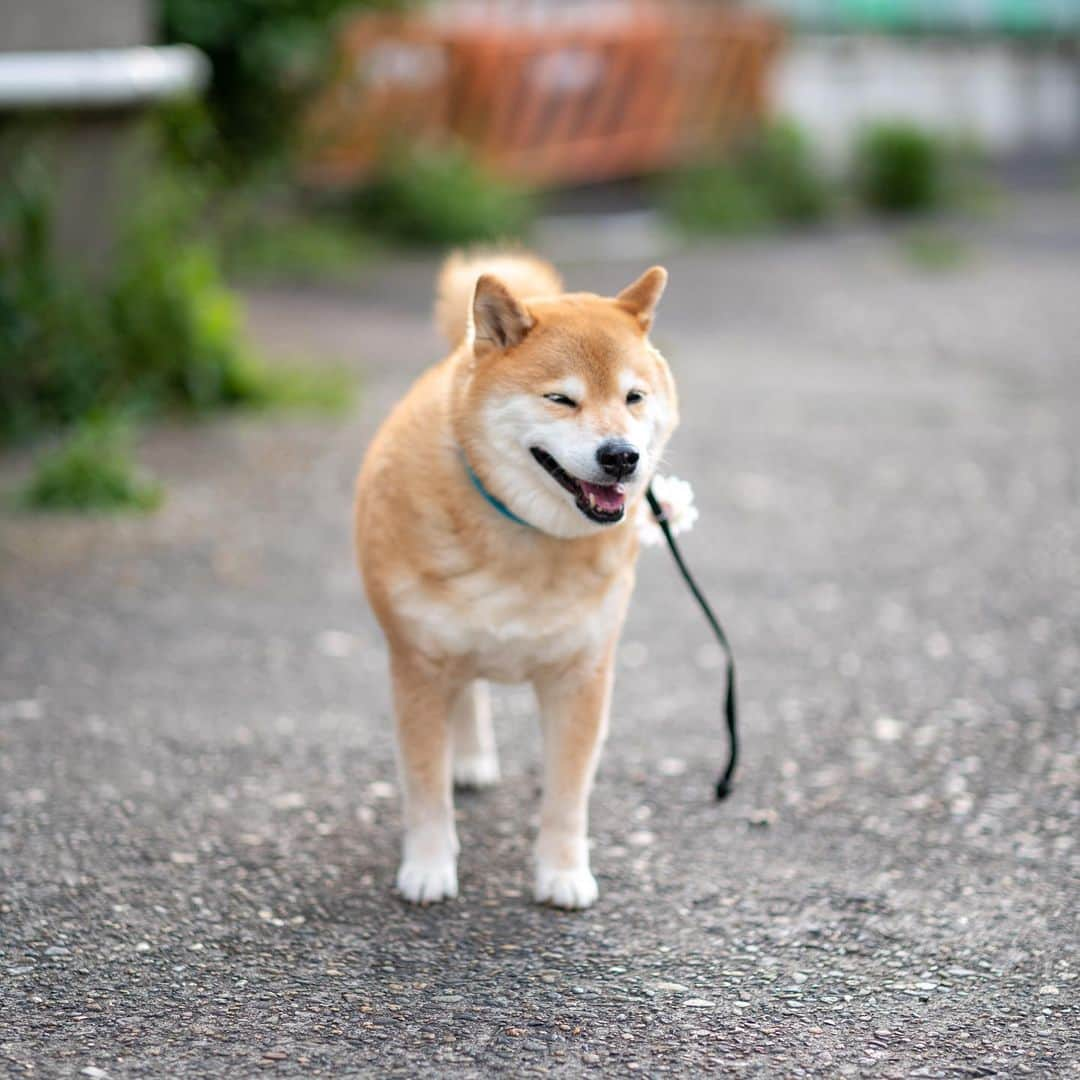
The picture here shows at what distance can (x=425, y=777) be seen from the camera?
349 cm

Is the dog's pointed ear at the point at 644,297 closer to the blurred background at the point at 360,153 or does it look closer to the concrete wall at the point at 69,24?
the blurred background at the point at 360,153

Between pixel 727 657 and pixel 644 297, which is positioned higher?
pixel 644 297

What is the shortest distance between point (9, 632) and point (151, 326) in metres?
2.60

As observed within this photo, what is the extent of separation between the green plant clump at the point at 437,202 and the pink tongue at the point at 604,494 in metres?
9.41

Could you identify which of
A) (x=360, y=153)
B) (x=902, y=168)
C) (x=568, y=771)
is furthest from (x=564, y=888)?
(x=902, y=168)

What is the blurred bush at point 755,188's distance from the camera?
14633mm

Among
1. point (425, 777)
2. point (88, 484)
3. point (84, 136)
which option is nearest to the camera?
point (425, 777)

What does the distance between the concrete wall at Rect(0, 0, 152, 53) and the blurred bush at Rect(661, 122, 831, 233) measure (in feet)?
25.9

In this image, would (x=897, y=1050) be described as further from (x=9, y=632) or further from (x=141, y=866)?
(x=9, y=632)

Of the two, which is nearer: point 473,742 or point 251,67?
point 473,742

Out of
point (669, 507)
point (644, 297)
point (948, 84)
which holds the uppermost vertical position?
point (644, 297)

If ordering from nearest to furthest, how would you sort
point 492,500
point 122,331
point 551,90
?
point 492,500 < point 122,331 < point 551,90

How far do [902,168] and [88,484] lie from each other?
11.2 m

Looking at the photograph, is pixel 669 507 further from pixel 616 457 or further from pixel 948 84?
pixel 948 84
